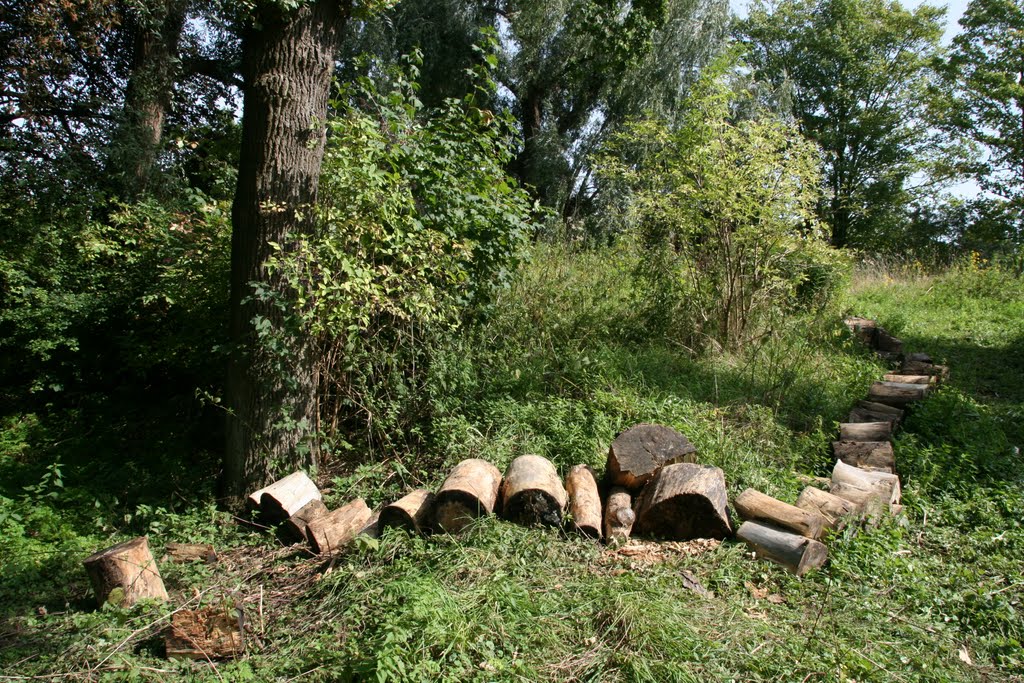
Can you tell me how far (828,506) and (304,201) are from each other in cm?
406

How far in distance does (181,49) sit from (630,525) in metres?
10.8

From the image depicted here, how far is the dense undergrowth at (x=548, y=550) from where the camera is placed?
286cm

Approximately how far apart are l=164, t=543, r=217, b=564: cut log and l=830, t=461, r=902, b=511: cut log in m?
4.03

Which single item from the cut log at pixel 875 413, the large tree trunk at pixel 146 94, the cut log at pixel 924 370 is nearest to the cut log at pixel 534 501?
the cut log at pixel 875 413

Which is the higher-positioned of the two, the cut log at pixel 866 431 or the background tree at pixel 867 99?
the background tree at pixel 867 99

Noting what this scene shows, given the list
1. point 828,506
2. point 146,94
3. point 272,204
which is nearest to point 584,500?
point 828,506

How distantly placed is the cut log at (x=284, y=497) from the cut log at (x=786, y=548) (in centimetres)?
278

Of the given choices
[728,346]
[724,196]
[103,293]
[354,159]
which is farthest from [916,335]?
[103,293]

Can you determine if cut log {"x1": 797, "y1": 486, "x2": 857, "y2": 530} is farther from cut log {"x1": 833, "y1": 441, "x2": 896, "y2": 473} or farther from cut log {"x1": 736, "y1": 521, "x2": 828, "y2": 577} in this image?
cut log {"x1": 833, "y1": 441, "x2": 896, "y2": 473}

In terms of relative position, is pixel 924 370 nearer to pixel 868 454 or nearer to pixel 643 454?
pixel 868 454

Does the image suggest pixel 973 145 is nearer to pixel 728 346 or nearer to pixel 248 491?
pixel 728 346

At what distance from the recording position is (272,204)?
435 cm

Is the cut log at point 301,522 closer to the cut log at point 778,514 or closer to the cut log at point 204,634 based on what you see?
the cut log at point 204,634

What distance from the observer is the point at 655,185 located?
847cm
